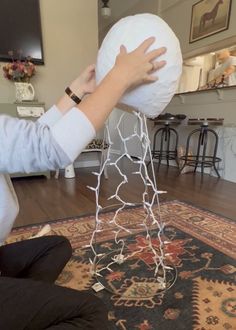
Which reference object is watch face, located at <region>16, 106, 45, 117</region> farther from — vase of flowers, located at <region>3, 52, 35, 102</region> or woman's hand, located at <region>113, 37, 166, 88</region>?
woman's hand, located at <region>113, 37, 166, 88</region>

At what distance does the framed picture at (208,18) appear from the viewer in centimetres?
268

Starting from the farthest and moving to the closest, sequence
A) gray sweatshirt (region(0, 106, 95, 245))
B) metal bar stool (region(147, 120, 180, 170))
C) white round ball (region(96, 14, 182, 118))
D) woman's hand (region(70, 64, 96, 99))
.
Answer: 1. metal bar stool (region(147, 120, 180, 170))
2. woman's hand (region(70, 64, 96, 99))
3. white round ball (region(96, 14, 182, 118))
4. gray sweatshirt (region(0, 106, 95, 245))

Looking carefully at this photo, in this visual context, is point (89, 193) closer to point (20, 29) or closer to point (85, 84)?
point (85, 84)

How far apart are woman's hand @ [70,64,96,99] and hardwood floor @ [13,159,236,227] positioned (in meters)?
1.07

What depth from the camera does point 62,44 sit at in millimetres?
2965

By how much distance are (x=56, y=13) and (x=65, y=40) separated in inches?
11.4

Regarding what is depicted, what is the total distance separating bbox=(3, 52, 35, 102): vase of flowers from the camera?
2568 mm

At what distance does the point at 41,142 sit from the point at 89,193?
172 cm

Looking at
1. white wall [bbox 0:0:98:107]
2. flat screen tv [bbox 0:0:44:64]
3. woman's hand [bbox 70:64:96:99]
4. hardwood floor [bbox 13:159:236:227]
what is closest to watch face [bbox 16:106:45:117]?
white wall [bbox 0:0:98:107]

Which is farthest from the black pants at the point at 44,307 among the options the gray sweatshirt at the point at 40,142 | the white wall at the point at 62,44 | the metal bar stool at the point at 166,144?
the metal bar stool at the point at 166,144

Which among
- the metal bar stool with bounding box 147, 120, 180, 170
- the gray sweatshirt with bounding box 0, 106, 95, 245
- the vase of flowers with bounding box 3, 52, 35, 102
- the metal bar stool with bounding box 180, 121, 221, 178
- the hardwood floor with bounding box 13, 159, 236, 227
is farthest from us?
the metal bar stool with bounding box 147, 120, 180, 170

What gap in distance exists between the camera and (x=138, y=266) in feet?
3.61

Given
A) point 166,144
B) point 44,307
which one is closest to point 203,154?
point 166,144

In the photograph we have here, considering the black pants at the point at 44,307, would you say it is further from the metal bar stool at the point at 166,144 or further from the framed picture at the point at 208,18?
the framed picture at the point at 208,18
